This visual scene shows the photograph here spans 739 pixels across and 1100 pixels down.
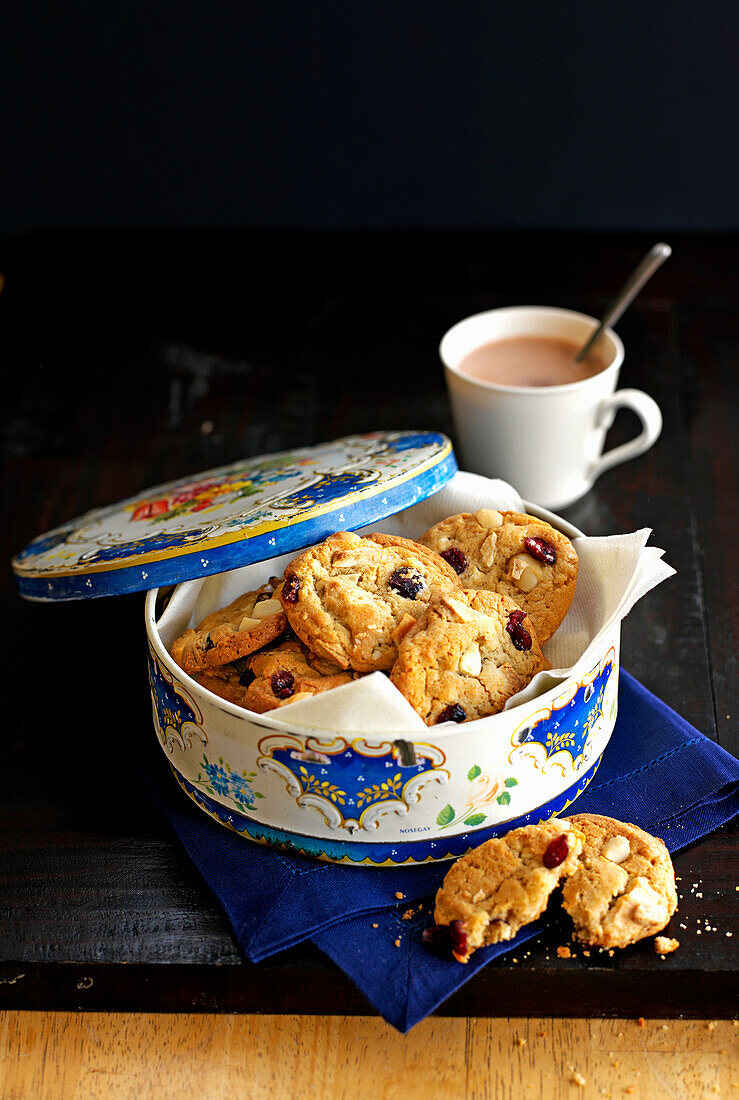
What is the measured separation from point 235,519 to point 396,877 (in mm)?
375

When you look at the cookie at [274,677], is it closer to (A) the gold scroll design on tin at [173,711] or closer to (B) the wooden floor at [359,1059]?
(A) the gold scroll design on tin at [173,711]

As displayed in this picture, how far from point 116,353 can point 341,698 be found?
1.17m

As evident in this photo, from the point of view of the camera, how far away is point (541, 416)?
58.6 inches

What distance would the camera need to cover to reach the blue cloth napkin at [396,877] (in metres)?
0.98

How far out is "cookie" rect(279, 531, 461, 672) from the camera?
1.04 meters

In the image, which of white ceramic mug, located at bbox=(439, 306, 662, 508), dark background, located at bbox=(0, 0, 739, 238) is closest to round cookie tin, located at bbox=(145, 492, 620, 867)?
white ceramic mug, located at bbox=(439, 306, 662, 508)

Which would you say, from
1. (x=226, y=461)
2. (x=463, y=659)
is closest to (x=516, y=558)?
(x=463, y=659)

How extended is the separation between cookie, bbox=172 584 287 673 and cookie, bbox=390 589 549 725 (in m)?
0.14

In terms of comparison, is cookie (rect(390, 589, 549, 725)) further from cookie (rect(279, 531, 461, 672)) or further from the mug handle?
the mug handle

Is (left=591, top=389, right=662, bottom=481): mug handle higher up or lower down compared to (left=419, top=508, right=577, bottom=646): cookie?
lower down

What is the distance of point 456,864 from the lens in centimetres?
101

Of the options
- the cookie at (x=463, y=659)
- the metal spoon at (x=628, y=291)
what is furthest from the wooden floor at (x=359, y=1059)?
the metal spoon at (x=628, y=291)

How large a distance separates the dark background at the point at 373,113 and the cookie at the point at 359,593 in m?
1.36

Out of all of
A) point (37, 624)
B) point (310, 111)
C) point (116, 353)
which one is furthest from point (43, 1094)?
point (310, 111)
